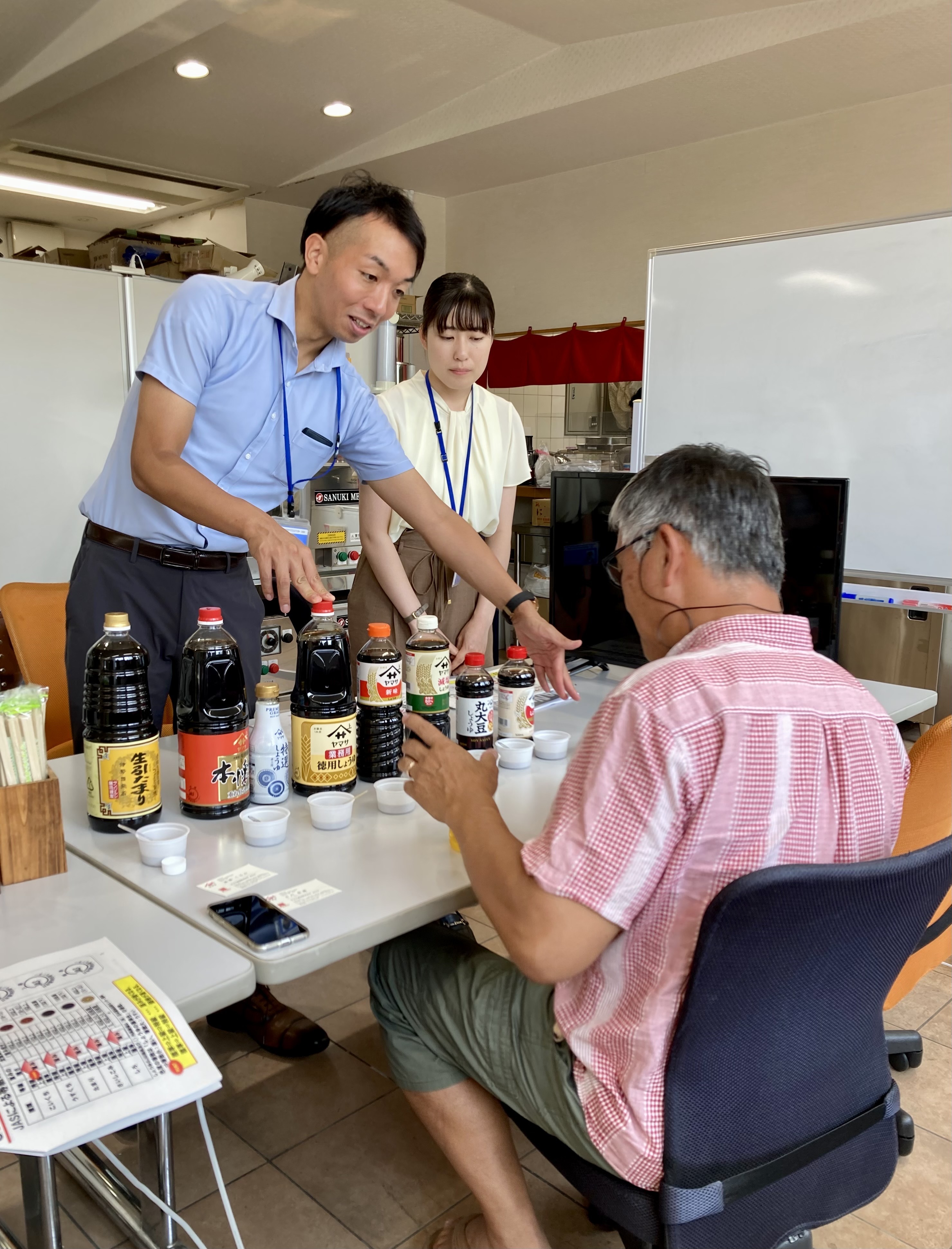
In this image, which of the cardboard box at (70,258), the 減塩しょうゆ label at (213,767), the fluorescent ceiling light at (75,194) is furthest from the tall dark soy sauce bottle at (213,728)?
the fluorescent ceiling light at (75,194)

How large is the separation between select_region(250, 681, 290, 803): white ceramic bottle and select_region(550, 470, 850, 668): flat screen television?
1078 mm

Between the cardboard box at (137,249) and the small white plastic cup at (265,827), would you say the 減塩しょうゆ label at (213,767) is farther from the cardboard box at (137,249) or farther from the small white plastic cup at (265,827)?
the cardboard box at (137,249)

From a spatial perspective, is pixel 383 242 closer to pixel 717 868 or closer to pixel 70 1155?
pixel 717 868

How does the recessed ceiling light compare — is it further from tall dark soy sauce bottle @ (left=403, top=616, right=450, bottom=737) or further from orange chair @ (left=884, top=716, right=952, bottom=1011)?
orange chair @ (left=884, top=716, right=952, bottom=1011)

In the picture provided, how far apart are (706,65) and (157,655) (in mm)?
5279

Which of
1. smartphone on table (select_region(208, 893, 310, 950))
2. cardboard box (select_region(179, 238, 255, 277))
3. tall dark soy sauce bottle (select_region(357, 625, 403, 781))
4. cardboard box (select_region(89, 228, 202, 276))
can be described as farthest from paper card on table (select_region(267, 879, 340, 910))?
cardboard box (select_region(89, 228, 202, 276))

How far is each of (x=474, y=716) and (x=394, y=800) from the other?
291 mm

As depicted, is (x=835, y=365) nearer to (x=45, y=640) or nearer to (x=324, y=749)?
(x=324, y=749)

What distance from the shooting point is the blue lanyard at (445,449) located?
2.68 metres

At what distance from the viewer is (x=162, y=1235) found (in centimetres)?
156

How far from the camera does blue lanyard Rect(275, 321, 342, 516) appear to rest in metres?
2.02

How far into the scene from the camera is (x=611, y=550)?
234 centimetres

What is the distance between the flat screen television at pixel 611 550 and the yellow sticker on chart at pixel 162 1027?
157 cm

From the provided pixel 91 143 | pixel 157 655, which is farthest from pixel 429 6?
pixel 157 655
